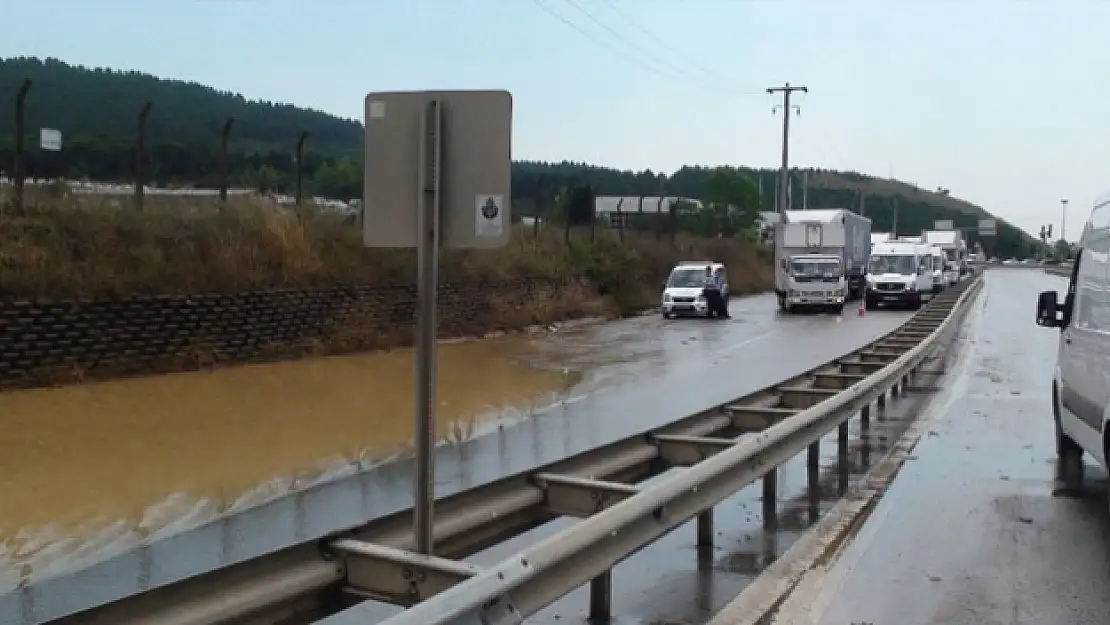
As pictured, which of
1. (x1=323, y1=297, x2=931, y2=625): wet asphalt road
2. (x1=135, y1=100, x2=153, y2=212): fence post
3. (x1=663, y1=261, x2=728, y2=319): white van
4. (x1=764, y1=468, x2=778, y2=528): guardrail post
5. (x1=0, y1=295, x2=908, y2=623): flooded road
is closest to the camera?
(x1=323, y1=297, x2=931, y2=625): wet asphalt road

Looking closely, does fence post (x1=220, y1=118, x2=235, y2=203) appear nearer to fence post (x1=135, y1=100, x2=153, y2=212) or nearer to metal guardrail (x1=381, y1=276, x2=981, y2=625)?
fence post (x1=135, y1=100, x2=153, y2=212)

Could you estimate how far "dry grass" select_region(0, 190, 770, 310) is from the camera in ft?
56.3

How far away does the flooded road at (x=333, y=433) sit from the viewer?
7664 mm

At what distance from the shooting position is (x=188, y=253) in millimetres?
20062

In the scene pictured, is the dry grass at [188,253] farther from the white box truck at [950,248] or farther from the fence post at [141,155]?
the white box truck at [950,248]

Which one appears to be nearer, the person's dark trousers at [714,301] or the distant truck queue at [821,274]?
the person's dark trousers at [714,301]

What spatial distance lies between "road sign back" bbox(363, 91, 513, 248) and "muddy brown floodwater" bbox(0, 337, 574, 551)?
448 centimetres

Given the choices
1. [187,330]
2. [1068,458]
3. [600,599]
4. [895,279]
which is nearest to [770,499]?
[600,599]

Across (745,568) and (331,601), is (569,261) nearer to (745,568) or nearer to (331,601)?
(745,568)

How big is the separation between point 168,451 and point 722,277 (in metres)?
30.1

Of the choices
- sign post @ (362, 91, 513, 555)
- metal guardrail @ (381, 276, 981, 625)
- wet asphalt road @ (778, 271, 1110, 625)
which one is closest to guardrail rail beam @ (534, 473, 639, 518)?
metal guardrail @ (381, 276, 981, 625)

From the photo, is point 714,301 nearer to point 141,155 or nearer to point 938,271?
point 141,155

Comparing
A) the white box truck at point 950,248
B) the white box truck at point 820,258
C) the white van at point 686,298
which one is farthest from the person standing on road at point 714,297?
the white box truck at point 950,248

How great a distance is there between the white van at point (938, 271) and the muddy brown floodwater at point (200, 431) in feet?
127
